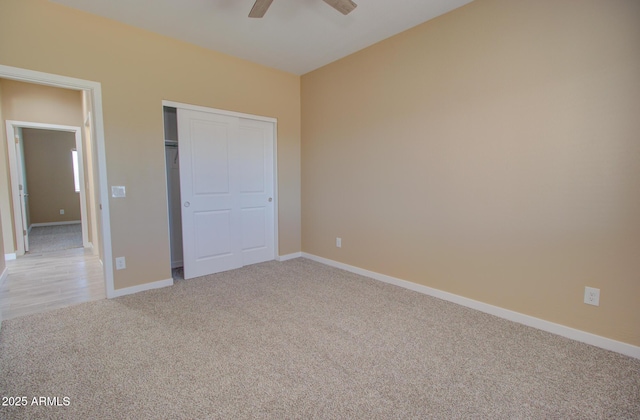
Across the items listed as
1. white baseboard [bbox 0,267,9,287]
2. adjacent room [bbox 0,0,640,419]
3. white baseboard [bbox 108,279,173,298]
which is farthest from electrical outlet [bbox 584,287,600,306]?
white baseboard [bbox 0,267,9,287]

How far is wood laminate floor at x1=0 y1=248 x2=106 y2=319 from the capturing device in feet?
8.95

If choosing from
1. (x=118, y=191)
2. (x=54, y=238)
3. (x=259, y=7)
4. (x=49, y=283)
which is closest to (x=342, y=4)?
(x=259, y=7)

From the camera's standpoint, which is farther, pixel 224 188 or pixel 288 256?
pixel 288 256

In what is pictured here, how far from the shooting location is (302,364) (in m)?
1.85

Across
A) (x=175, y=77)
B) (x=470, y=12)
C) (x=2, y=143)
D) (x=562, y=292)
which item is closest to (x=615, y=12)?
(x=470, y=12)

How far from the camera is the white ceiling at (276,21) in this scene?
249 centimetres

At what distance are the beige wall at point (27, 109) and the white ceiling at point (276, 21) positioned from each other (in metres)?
2.75

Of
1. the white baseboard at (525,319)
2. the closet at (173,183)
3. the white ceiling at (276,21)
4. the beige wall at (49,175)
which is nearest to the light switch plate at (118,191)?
the closet at (173,183)

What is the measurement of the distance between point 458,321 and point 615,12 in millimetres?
2415

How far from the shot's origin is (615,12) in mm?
1875

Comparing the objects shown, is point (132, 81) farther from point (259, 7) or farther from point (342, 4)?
point (342, 4)

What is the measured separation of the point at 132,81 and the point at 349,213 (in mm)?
2764

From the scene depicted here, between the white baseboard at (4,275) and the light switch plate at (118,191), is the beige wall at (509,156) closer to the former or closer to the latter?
the light switch plate at (118,191)

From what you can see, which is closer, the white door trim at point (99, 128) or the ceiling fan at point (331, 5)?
the ceiling fan at point (331, 5)
